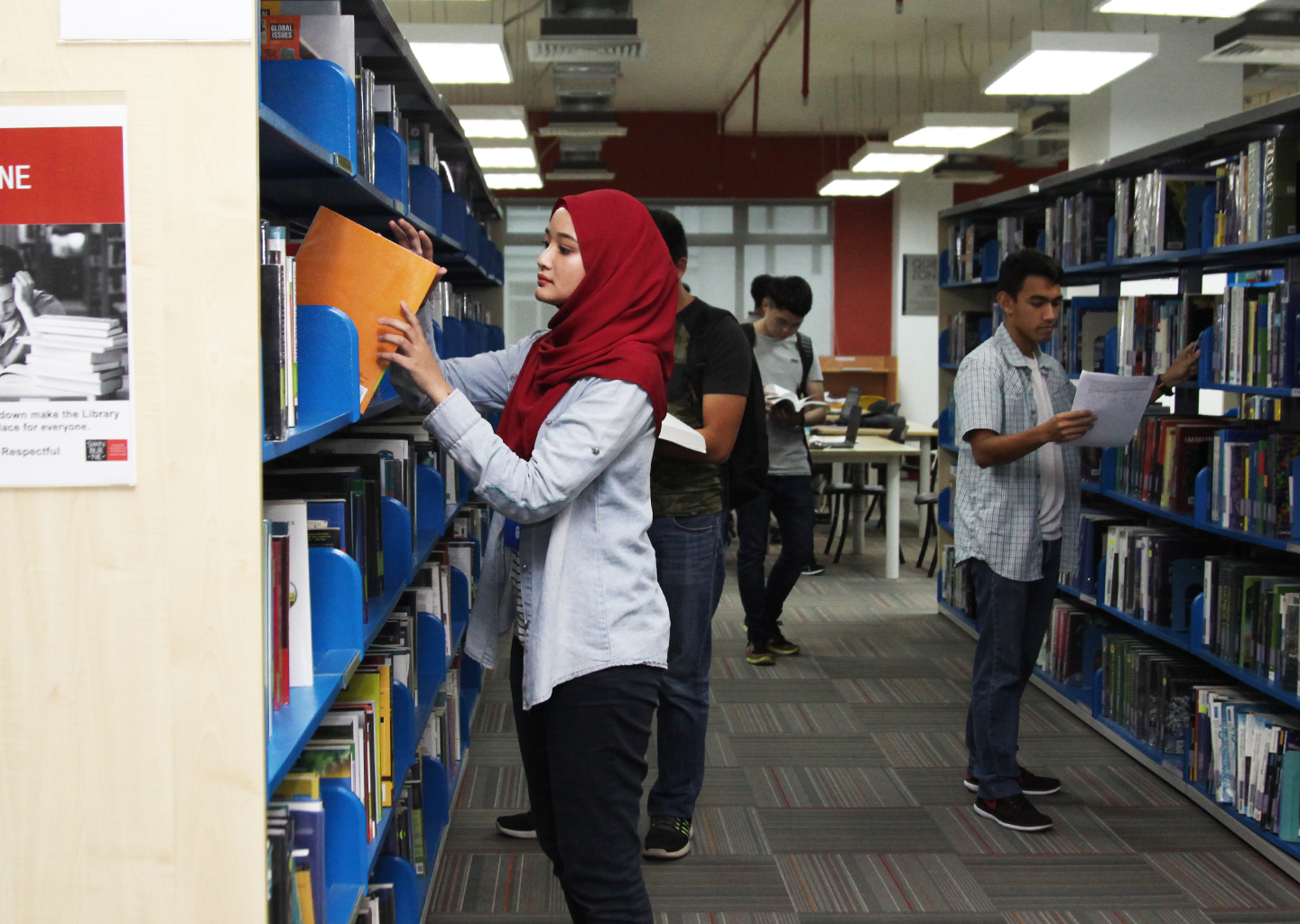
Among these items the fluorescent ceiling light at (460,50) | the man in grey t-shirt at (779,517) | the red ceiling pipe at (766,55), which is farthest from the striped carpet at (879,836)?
the red ceiling pipe at (766,55)

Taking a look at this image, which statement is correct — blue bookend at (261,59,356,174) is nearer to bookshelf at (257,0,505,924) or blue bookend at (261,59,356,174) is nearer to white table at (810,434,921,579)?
bookshelf at (257,0,505,924)

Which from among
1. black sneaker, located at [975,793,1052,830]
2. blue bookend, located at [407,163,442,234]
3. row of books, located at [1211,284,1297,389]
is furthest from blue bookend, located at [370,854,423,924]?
row of books, located at [1211,284,1297,389]

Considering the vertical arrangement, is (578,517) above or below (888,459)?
above

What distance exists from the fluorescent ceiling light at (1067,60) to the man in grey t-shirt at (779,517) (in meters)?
1.38

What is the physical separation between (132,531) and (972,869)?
2.43 m

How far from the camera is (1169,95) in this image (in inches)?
260

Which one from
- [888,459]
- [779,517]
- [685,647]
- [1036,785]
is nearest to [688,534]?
[685,647]

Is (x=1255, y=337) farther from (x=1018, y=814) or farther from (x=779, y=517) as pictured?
(x=779, y=517)

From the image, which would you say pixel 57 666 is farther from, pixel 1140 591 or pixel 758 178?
pixel 758 178

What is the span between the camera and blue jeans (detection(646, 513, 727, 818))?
2.78 metres

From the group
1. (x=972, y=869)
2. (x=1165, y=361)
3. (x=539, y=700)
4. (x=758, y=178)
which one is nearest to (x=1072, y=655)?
(x=1165, y=361)

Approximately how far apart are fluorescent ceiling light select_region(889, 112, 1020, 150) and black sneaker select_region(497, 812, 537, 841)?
516 cm

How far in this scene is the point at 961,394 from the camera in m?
3.18

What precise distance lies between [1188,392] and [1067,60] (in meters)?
1.80
